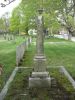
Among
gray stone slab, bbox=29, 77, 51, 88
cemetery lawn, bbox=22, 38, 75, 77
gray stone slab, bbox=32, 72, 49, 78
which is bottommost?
cemetery lawn, bbox=22, 38, 75, 77

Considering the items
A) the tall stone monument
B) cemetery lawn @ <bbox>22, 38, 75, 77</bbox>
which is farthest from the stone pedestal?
cemetery lawn @ <bbox>22, 38, 75, 77</bbox>

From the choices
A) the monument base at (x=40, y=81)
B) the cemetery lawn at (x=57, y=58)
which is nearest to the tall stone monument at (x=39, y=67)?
the monument base at (x=40, y=81)

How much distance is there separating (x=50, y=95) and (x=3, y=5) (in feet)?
21.7

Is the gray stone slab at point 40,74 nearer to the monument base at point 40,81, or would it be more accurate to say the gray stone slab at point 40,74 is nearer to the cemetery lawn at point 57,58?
the monument base at point 40,81

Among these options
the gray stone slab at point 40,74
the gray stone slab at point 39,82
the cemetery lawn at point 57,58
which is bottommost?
the cemetery lawn at point 57,58

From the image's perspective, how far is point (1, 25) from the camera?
11762 cm

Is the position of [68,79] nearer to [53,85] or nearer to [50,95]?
[53,85]

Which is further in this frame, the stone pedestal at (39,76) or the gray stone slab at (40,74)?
the gray stone slab at (40,74)

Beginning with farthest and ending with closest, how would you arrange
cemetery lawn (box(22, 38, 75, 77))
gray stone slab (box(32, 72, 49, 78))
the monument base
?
cemetery lawn (box(22, 38, 75, 77)) < gray stone slab (box(32, 72, 49, 78)) < the monument base

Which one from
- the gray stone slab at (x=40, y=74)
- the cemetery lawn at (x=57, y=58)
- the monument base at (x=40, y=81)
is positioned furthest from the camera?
the cemetery lawn at (x=57, y=58)

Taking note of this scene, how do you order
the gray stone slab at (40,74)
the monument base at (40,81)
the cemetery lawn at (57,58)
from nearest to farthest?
the monument base at (40,81) → the gray stone slab at (40,74) → the cemetery lawn at (57,58)

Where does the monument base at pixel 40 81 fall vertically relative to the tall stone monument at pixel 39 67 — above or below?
below

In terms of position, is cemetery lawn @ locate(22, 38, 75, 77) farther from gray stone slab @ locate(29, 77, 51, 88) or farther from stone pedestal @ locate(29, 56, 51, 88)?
gray stone slab @ locate(29, 77, 51, 88)

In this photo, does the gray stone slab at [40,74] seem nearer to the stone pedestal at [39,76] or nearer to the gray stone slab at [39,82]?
the stone pedestal at [39,76]
